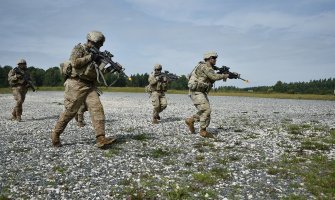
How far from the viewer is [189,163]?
13500mm

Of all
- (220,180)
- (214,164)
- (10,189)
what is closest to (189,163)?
(214,164)

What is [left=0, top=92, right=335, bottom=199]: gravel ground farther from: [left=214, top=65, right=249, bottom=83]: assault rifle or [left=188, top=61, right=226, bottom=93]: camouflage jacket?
[left=214, top=65, right=249, bottom=83]: assault rifle

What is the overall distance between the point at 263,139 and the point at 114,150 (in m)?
7.92

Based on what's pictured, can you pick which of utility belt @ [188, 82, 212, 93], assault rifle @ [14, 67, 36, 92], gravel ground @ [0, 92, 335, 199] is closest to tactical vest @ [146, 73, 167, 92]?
gravel ground @ [0, 92, 335, 199]

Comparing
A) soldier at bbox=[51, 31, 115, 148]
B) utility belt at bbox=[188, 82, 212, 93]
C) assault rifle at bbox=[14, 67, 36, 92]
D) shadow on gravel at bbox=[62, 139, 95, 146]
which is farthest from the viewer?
assault rifle at bbox=[14, 67, 36, 92]

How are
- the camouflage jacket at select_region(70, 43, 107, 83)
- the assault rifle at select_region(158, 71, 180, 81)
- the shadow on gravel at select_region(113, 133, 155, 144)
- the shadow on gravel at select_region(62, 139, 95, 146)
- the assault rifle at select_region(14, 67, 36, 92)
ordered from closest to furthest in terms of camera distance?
the camouflage jacket at select_region(70, 43, 107, 83) < the shadow on gravel at select_region(62, 139, 95, 146) < the shadow on gravel at select_region(113, 133, 155, 144) < the assault rifle at select_region(158, 71, 180, 81) < the assault rifle at select_region(14, 67, 36, 92)

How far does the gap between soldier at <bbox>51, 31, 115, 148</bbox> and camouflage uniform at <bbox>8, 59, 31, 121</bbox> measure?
13080 mm

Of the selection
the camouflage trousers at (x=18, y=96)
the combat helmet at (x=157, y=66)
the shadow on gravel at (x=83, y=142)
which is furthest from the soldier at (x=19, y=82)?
the shadow on gravel at (x=83, y=142)

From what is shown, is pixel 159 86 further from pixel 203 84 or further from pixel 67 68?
pixel 67 68

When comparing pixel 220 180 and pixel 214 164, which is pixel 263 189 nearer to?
pixel 220 180

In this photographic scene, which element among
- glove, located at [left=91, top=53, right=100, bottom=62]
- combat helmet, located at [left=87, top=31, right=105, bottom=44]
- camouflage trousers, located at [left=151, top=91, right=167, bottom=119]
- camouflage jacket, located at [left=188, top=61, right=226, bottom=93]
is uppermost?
combat helmet, located at [left=87, top=31, right=105, bottom=44]

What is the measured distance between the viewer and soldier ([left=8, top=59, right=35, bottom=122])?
2717 centimetres

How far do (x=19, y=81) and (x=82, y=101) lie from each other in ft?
45.5

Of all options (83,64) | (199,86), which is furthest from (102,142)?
(199,86)
